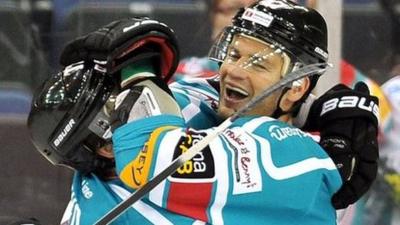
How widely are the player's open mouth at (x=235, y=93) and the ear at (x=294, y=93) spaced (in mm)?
49

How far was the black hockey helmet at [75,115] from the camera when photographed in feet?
3.49

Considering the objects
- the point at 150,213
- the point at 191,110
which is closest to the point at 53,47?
the point at 191,110

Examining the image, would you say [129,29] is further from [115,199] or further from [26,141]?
[26,141]

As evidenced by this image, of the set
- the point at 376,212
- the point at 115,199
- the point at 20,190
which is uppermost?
the point at 115,199

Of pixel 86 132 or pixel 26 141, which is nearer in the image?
pixel 86 132

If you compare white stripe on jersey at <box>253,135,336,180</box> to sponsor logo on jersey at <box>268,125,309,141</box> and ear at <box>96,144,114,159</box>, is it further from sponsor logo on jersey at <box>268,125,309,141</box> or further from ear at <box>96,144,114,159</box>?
ear at <box>96,144,114,159</box>

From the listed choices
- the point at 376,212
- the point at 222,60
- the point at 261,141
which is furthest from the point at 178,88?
the point at 376,212

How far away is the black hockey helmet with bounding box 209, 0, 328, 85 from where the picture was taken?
1.06 metres

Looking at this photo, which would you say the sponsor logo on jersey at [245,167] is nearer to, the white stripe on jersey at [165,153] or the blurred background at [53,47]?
the white stripe on jersey at [165,153]

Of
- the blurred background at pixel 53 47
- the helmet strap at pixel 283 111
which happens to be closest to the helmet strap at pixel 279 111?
the helmet strap at pixel 283 111

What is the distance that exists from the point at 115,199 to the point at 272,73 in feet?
0.66

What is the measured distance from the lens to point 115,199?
3.51 ft

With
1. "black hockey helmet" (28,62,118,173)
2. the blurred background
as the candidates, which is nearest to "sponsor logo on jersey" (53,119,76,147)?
"black hockey helmet" (28,62,118,173)

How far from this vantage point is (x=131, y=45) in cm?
101
